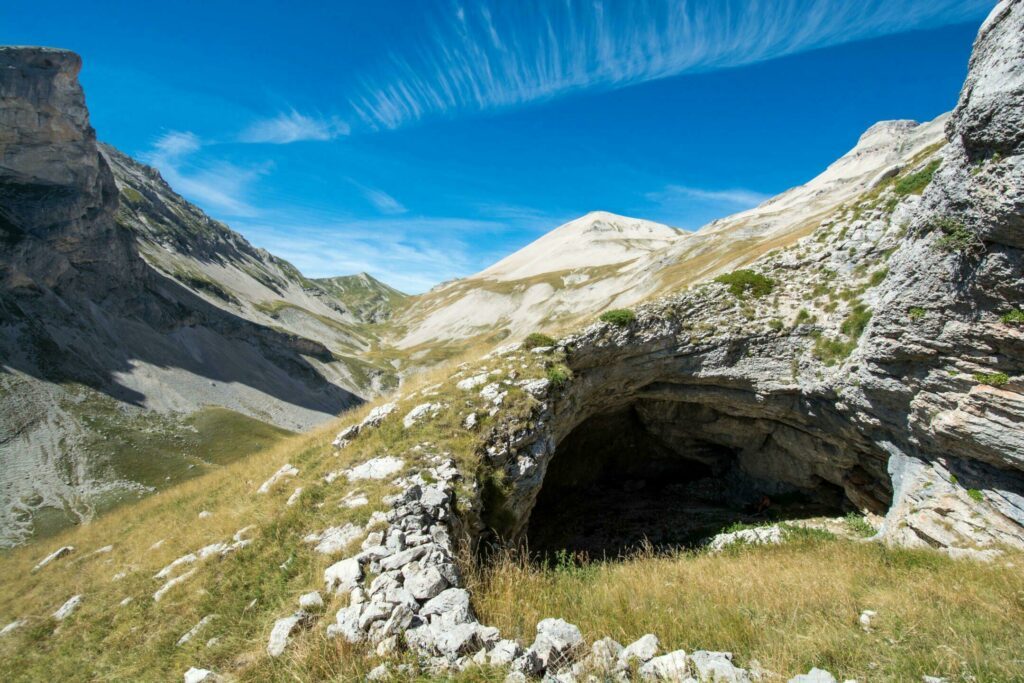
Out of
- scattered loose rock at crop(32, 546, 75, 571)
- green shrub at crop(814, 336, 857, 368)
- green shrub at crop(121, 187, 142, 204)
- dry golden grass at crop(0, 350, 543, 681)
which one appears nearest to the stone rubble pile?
dry golden grass at crop(0, 350, 543, 681)

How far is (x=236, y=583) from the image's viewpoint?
358 inches

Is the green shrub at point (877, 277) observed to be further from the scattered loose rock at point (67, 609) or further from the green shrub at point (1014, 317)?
the scattered loose rock at point (67, 609)

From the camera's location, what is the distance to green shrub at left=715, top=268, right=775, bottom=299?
73.0ft

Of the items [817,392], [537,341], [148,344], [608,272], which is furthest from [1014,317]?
[148,344]

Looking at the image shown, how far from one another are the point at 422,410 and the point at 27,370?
75.5 m

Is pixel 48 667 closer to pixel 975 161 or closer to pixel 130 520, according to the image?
pixel 130 520

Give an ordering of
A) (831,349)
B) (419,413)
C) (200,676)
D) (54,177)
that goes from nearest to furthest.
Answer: (200,676)
(419,413)
(831,349)
(54,177)

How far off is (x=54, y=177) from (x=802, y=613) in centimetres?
12897

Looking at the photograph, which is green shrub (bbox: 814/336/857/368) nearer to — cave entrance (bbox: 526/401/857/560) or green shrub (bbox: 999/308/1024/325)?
green shrub (bbox: 999/308/1024/325)

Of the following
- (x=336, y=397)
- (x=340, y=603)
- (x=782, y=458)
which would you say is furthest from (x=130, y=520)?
(x=336, y=397)

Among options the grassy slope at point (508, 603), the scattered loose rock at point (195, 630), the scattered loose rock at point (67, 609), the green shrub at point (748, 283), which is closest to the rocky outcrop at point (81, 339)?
the scattered loose rock at point (67, 609)

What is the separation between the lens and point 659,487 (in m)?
29.6

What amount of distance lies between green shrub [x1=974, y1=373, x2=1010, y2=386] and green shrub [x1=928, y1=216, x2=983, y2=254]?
385 centimetres

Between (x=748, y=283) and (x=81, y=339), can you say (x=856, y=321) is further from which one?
(x=81, y=339)
